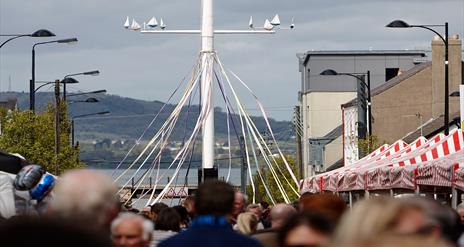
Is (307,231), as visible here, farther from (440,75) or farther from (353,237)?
(440,75)

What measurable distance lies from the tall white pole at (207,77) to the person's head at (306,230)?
1106 inches

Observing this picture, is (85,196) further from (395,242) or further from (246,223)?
(246,223)

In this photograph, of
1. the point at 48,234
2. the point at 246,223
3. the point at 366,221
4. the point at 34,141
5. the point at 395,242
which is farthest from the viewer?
the point at 34,141

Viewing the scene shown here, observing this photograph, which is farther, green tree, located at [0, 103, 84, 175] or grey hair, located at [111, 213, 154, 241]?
green tree, located at [0, 103, 84, 175]

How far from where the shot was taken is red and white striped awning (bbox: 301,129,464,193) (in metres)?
23.6

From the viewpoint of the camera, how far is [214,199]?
312 inches

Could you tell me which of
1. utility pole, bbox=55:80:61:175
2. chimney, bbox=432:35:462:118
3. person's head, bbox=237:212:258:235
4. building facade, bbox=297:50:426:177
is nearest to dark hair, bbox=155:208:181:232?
person's head, bbox=237:212:258:235

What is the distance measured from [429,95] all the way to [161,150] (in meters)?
52.8

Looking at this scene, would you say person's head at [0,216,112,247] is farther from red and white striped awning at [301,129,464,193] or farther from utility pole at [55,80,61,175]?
utility pole at [55,80,61,175]

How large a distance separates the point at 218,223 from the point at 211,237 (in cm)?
18

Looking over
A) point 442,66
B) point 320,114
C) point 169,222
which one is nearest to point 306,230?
point 169,222

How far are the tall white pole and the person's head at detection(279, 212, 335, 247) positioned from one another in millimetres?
28083

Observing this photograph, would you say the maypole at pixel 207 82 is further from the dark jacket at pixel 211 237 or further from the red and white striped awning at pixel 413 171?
the dark jacket at pixel 211 237

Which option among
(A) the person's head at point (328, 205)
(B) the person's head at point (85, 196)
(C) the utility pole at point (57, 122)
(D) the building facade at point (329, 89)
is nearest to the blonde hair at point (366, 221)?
(B) the person's head at point (85, 196)
